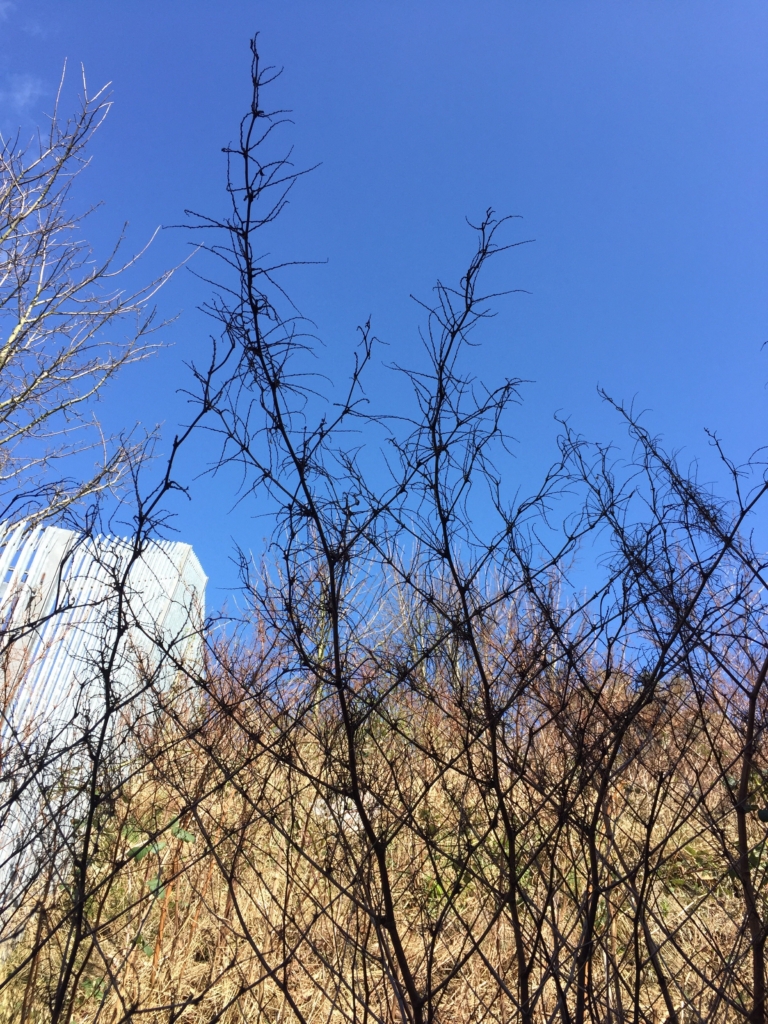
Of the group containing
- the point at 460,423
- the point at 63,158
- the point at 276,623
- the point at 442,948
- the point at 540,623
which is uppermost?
the point at 63,158

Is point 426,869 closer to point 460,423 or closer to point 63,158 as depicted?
point 460,423

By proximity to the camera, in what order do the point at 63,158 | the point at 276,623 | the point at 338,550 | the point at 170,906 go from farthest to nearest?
the point at 63,158 < the point at 170,906 < the point at 276,623 < the point at 338,550

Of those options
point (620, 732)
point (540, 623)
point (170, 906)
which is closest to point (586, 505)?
point (540, 623)

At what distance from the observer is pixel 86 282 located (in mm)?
5938

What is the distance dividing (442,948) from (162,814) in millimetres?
2250

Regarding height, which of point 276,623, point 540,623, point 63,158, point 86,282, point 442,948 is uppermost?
point 63,158

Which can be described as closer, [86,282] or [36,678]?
[36,678]

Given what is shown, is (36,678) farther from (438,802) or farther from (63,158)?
(63,158)

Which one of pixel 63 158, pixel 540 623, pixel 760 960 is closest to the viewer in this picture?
pixel 760 960

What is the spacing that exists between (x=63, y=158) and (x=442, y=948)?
264 inches

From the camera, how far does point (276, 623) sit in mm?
1522

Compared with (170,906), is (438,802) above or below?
above

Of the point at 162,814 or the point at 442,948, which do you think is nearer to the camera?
the point at 442,948

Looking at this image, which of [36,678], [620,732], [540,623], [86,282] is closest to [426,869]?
[36,678]
